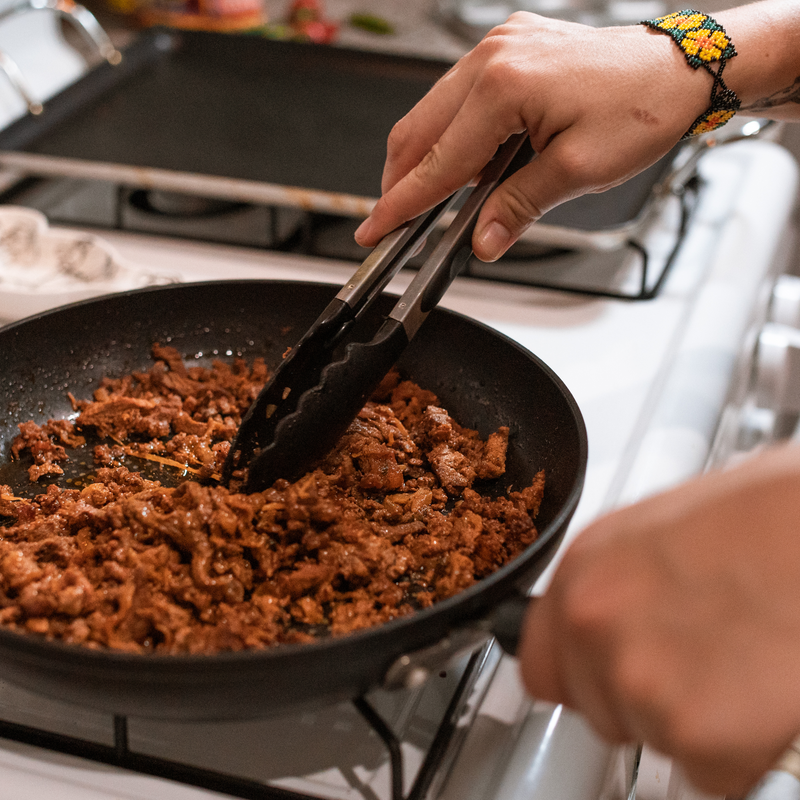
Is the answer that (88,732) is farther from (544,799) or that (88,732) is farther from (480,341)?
(480,341)

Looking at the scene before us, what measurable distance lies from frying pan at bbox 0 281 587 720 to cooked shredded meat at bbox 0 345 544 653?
4cm

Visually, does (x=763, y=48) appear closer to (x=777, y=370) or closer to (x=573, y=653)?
(x=777, y=370)

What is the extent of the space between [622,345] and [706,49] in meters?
0.43

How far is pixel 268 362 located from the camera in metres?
1.03

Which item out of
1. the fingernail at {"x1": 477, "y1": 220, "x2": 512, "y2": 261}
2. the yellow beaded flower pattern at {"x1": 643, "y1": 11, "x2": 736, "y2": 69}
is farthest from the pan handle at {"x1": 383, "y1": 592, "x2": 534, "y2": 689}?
the yellow beaded flower pattern at {"x1": 643, "y1": 11, "x2": 736, "y2": 69}

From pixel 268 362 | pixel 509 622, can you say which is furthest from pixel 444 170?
pixel 509 622

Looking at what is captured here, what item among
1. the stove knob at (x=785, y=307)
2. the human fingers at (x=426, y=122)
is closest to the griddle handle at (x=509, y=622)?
Result: the human fingers at (x=426, y=122)

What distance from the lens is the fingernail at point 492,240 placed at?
0.83 m

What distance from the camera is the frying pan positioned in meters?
0.53

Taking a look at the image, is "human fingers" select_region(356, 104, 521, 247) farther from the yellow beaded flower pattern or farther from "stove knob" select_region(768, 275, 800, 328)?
"stove knob" select_region(768, 275, 800, 328)

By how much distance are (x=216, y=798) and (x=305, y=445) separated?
0.30 metres

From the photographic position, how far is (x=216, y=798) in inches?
26.0

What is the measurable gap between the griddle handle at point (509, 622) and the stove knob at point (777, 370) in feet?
2.62

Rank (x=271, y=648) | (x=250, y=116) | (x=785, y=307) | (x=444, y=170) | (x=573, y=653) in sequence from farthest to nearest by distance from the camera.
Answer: (x=250, y=116), (x=785, y=307), (x=444, y=170), (x=271, y=648), (x=573, y=653)
